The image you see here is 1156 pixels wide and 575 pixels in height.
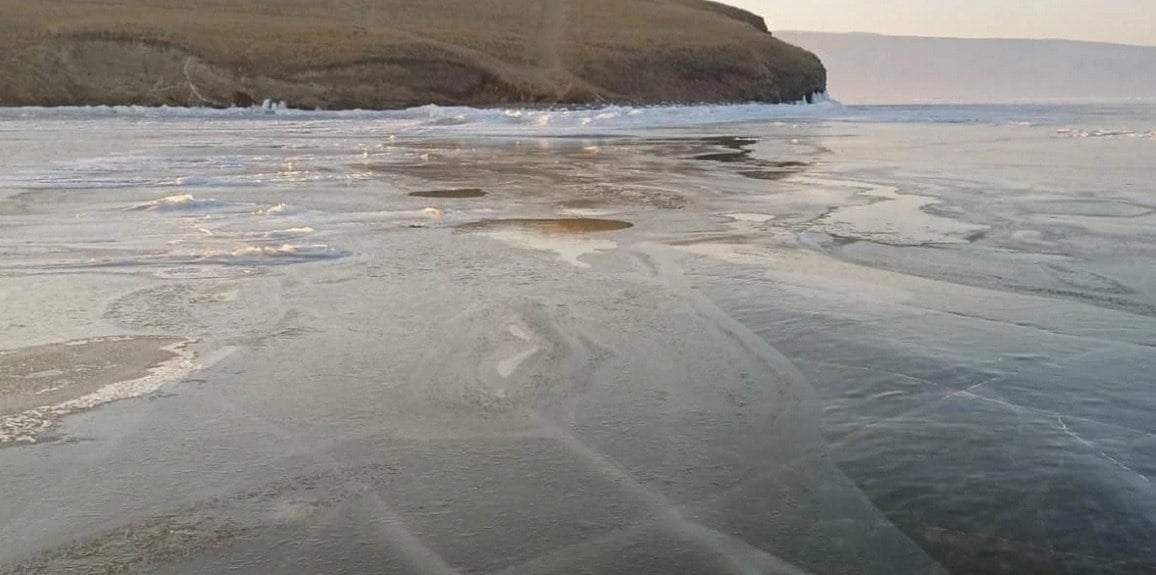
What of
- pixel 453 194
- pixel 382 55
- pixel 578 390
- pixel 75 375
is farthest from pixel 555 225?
pixel 382 55

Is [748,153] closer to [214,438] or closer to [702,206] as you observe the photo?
[702,206]

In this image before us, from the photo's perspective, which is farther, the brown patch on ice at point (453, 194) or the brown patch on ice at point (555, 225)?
the brown patch on ice at point (453, 194)

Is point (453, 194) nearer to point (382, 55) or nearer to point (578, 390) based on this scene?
point (578, 390)

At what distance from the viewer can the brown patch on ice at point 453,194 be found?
11.8 metres

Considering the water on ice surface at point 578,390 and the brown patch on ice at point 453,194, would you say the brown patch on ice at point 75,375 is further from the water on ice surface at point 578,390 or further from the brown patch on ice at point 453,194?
the brown patch on ice at point 453,194

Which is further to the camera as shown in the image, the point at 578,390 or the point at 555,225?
the point at 555,225

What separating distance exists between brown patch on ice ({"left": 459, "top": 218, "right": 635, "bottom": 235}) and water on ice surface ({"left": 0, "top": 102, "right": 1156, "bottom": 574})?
7 cm

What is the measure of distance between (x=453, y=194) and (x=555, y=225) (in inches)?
124

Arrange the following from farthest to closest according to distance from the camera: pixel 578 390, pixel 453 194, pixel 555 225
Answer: pixel 453 194
pixel 555 225
pixel 578 390

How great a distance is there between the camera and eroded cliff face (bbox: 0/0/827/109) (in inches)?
2274

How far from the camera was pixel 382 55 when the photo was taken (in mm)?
61688

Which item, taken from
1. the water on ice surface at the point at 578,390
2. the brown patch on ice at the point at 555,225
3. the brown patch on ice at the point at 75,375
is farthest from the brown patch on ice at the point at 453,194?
the brown patch on ice at the point at 75,375

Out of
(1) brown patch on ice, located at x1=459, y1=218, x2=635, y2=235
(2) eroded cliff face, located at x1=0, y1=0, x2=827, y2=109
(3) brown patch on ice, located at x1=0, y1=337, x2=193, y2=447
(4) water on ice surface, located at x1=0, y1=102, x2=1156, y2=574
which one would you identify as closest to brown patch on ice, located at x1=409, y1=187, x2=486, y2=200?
(4) water on ice surface, located at x1=0, y1=102, x2=1156, y2=574

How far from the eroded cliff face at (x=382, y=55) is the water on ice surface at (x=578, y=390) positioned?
52146 mm
